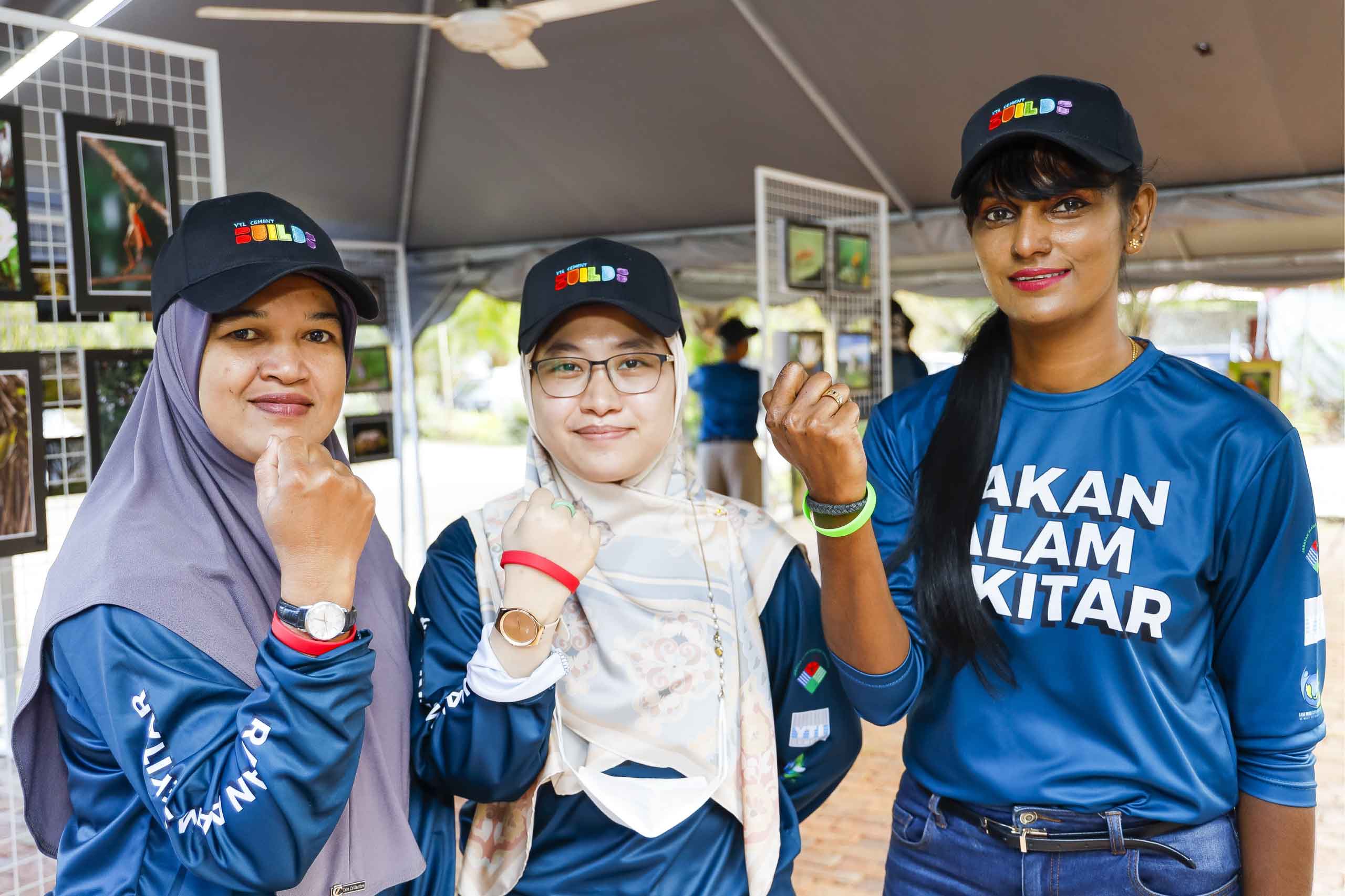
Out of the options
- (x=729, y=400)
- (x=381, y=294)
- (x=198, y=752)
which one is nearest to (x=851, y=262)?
(x=729, y=400)

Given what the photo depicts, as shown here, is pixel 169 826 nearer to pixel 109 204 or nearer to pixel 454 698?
pixel 454 698

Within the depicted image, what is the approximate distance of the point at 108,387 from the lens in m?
2.55

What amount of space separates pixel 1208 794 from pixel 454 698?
0.89m

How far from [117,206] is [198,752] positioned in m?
1.88

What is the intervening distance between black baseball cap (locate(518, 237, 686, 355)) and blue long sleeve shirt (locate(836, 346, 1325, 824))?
51cm

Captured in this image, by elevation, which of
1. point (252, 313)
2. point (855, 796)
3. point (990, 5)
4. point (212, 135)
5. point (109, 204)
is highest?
point (990, 5)

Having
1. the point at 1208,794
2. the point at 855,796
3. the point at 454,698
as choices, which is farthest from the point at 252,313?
the point at 855,796

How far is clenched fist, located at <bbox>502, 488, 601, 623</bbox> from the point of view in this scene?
44.7 inches

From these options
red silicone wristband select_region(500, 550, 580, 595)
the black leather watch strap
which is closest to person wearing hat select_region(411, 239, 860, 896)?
red silicone wristband select_region(500, 550, 580, 595)

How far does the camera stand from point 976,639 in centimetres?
126

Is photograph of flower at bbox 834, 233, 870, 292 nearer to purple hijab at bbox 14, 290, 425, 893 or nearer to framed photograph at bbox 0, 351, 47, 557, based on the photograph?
framed photograph at bbox 0, 351, 47, 557

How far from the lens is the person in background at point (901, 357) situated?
6.50 m

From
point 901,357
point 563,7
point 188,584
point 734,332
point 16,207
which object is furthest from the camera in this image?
point 734,332

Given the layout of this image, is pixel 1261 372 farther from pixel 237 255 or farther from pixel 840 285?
pixel 237 255
